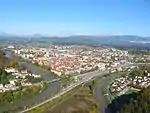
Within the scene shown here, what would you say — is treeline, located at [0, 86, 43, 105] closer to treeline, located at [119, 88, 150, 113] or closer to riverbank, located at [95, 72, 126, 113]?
riverbank, located at [95, 72, 126, 113]

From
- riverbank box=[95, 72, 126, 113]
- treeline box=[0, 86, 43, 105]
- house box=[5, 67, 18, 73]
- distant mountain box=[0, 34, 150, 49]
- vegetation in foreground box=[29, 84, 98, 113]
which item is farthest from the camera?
distant mountain box=[0, 34, 150, 49]

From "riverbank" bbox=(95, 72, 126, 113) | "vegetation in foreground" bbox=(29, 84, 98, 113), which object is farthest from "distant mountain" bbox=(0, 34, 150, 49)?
"vegetation in foreground" bbox=(29, 84, 98, 113)

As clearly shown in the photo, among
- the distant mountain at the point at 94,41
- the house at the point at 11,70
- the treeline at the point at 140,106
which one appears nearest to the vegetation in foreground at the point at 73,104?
the treeline at the point at 140,106

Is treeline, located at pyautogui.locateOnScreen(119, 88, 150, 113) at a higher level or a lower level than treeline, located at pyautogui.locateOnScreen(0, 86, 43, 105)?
higher

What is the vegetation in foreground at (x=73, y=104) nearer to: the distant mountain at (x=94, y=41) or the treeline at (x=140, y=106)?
the treeline at (x=140, y=106)

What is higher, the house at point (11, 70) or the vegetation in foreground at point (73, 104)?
the house at point (11, 70)

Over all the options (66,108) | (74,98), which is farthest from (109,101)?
(66,108)

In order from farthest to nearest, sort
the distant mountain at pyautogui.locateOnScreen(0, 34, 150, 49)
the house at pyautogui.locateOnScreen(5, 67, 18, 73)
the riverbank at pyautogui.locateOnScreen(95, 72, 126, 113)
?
the distant mountain at pyautogui.locateOnScreen(0, 34, 150, 49) < the house at pyautogui.locateOnScreen(5, 67, 18, 73) < the riverbank at pyautogui.locateOnScreen(95, 72, 126, 113)

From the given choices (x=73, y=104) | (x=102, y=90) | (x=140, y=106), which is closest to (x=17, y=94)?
(x=73, y=104)

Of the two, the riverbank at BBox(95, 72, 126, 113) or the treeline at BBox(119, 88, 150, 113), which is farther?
the riverbank at BBox(95, 72, 126, 113)

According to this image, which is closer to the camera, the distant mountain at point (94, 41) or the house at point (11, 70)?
the house at point (11, 70)

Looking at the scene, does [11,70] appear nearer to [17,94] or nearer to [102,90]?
[17,94]

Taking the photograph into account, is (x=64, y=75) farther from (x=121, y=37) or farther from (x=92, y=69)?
(x=121, y=37)
